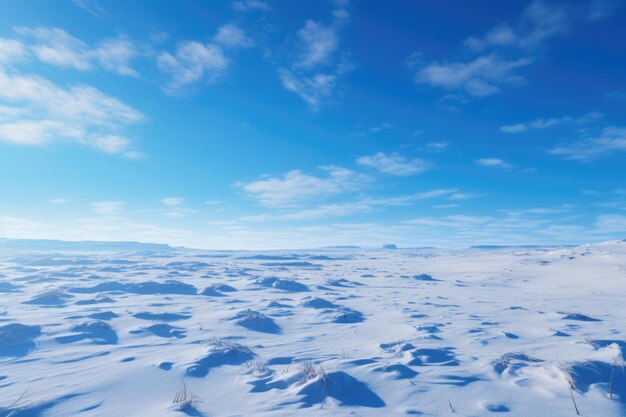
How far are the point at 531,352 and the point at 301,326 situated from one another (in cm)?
494

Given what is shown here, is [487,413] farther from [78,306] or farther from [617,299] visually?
[617,299]

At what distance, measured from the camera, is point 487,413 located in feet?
13.0

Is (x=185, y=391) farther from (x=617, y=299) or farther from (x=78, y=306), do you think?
(x=617, y=299)

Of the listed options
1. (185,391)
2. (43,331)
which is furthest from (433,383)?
(43,331)

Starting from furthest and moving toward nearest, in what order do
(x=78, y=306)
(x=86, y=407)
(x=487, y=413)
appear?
(x=78, y=306)
(x=86, y=407)
(x=487, y=413)

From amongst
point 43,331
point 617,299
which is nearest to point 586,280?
point 617,299

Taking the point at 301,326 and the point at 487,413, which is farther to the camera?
the point at 301,326

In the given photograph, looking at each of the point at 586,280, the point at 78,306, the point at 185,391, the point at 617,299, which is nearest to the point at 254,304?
the point at 78,306

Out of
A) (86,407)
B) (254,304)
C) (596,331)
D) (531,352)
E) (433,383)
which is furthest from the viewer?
(254,304)

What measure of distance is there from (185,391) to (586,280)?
25139 millimetres

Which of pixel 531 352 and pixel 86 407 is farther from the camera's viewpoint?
pixel 531 352

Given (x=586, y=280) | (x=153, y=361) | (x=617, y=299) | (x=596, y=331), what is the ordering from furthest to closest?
(x=586, y=280)
(x=617, y=299)
(x=596, y=331)
(x=153, y=361)

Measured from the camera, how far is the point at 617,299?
45.9 ft

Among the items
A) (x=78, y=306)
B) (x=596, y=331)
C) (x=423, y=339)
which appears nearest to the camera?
(x=423, y=339)
